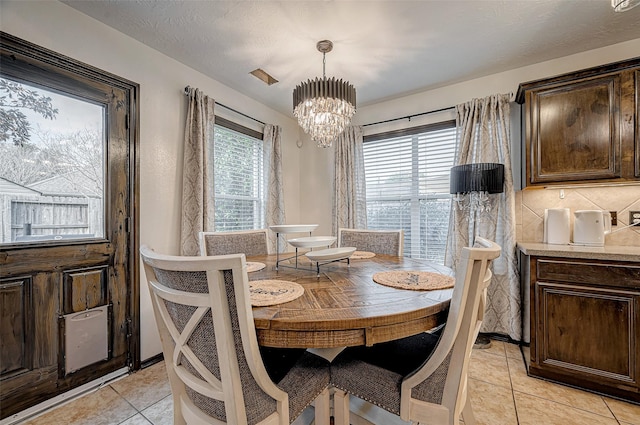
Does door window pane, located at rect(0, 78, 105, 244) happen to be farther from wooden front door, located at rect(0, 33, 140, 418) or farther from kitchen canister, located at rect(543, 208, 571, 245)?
kitchen canister, located at rect(543, 208, 571, 245)

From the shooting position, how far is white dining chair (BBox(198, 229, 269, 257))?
6.75 ft

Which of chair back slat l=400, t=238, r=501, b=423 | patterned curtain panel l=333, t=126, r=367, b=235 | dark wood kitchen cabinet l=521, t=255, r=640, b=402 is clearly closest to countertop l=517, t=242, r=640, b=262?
dark wood kitchen cabinet l=521, t=255, r=640, b=402

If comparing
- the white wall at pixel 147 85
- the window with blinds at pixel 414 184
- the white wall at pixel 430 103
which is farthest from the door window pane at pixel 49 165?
the window with blinds at pixel 414 184

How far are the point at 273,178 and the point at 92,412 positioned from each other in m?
2.50

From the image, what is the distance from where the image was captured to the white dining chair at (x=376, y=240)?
91.4 inches

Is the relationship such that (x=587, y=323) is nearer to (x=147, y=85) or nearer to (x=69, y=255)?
(x=69, y=255)

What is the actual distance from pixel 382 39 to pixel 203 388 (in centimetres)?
245

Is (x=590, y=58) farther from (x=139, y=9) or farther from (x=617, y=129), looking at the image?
(x=139, y=9)

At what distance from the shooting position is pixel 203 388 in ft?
2.88

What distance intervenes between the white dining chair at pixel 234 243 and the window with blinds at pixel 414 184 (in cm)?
156

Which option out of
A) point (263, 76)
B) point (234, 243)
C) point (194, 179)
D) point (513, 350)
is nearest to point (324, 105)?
point (263, 76)

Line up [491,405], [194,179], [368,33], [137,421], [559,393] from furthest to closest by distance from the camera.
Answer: [194,179]
[368,33]
[559,393]
[491,405]
[137,421]

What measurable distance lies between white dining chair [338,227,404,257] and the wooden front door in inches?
69.0

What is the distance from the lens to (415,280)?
1.36 m
